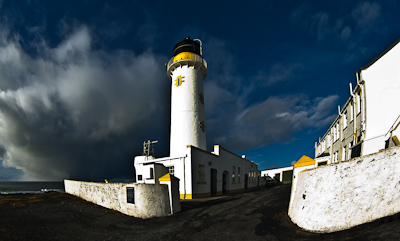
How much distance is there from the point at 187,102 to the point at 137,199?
12.7 m

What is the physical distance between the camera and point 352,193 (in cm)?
523

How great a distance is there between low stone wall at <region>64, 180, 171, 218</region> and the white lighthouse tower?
9.26 meters

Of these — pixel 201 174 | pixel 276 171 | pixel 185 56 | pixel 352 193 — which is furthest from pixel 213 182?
pixel 276 171

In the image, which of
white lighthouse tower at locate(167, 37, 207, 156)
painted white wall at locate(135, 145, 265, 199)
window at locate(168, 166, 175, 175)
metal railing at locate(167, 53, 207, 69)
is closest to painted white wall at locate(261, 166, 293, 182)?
painted white wall at locate(135, 145, 265, 199)

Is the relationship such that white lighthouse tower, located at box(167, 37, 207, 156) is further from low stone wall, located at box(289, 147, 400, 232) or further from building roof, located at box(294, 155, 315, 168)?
low stone wall, located at box(289, 147, 400, 232)

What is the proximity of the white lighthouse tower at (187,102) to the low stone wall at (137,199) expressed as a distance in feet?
30.4

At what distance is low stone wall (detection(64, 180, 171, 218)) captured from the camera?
335 inches

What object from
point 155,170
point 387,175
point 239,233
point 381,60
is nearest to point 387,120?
point 381,60

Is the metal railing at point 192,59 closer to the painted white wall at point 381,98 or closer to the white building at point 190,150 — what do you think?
the white building at point 190,150

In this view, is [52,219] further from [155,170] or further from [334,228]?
[334,228]

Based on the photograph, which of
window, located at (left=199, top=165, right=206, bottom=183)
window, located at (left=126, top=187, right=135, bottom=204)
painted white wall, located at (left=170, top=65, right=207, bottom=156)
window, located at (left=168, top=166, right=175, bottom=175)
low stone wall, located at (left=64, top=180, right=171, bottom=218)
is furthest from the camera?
painted white wall, located at (left=170, top=65, right=207, bottom=156)

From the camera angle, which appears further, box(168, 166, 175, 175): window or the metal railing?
the metal railing

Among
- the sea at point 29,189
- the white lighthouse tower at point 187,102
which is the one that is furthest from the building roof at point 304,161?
the sea at point 29,189

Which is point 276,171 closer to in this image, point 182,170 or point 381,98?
point 182,170
